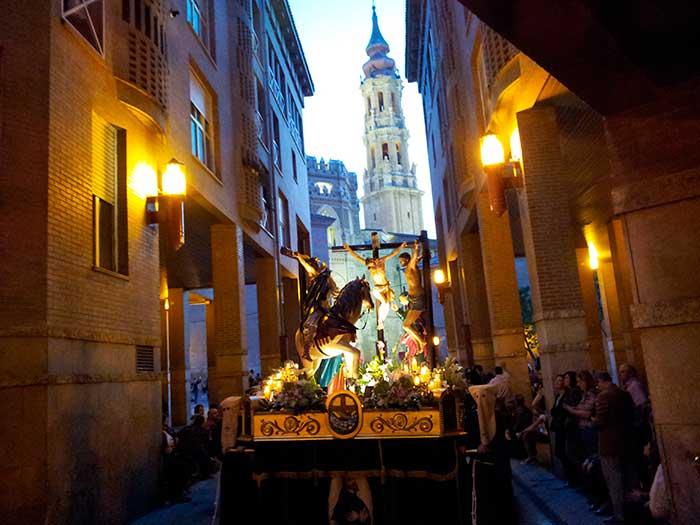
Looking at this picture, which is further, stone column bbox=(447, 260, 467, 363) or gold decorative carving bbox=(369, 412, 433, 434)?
stone column bbox=(447, 260, 467, 363)

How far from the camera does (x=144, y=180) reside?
38.3ft

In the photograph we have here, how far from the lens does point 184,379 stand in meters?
26.1

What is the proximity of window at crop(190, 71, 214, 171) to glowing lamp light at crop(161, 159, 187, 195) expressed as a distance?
4.87 metres

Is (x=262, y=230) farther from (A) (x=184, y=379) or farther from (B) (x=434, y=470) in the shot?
(B) (x=434, y=470)

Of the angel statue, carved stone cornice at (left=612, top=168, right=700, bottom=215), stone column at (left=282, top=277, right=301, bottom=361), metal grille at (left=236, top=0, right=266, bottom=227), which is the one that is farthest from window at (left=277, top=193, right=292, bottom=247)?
carved stone cornice at (left=612, top=168, right=700, bottom=215)

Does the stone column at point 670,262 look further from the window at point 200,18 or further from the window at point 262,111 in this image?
the window at point 262,111

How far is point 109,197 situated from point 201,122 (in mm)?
7076

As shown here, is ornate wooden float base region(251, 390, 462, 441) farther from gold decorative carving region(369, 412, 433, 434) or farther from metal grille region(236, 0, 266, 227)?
metal grille region(236, 0, 266, 227)

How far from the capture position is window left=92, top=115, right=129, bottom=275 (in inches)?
400

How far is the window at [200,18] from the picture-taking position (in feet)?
55.9

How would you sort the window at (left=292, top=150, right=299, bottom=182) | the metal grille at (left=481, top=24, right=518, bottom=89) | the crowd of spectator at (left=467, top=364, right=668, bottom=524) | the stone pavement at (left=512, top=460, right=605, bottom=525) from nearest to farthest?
the crowd of spectator at (left=467, top=364, right=668, bottom=524) < the stone pavement at (left=512, top=460, right=605, bottom=525) < the metal grille at (left=481, top=24, right=518, bottom=89) < the window at (left=292, top=150, right=299, bottom=182)

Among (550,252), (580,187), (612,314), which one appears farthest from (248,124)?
(612,314)

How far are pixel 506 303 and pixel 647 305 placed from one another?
11.3 metres

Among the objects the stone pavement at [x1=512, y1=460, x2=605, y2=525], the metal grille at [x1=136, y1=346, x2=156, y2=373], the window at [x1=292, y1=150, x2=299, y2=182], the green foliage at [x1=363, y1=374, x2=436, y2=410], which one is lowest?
the stone pavement at [x1=512, y1=460, x2=605, y2=525]
